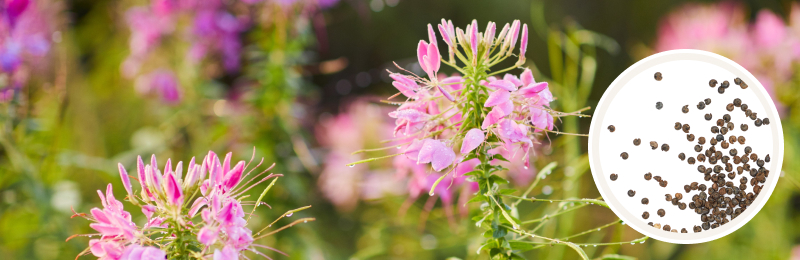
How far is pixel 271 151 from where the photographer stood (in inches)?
24.4

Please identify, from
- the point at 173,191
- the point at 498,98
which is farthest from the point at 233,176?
the point at 498,98

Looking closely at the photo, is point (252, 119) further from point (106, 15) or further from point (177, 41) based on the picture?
point (106, 15)

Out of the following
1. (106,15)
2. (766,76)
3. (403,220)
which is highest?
(106,15)

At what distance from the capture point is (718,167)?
27cm

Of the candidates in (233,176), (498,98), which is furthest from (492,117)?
(233,176)

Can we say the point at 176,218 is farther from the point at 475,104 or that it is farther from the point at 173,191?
the point at 475,104

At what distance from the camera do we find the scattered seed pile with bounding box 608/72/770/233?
26cm

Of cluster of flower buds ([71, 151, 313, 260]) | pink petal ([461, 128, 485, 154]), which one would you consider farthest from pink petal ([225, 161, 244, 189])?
pink petal ([461, 128, 485, 154])

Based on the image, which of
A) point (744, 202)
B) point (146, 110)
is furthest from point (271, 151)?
point (744, 202)

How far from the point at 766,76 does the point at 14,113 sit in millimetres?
887

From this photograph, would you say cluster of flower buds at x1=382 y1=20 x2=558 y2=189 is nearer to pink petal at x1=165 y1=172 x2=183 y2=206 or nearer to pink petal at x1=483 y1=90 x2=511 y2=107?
pink petal at x1=483 y1=90 x2=511 y2=107

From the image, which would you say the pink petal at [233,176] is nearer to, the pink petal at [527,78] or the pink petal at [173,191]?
the pink petal at [173,191]

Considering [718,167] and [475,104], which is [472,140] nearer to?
[475,104]

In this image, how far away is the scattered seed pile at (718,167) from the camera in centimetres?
26
